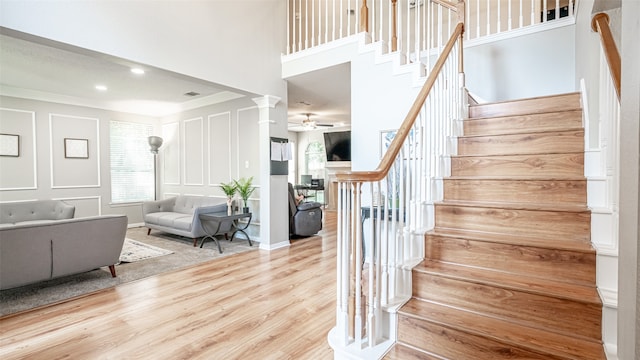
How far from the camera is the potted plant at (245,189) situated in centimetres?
502

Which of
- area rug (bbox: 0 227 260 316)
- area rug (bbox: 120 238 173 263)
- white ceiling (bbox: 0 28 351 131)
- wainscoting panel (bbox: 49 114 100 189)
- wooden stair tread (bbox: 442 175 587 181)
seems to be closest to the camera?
wooden stair tread (bbox: 442 175 587 181)

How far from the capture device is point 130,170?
6.81 meters

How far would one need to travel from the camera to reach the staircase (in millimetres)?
1455

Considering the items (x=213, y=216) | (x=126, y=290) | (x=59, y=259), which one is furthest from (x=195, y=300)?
(x=213, y=216)

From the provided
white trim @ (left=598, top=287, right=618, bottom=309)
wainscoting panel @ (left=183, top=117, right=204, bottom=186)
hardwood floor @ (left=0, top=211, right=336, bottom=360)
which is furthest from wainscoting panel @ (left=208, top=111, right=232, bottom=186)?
white trim @ (left=598, top=287, right=618, bottom=309)

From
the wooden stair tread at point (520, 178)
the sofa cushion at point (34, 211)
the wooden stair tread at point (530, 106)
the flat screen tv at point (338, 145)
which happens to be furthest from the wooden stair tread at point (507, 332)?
the flat screen tv at point (338, 145)

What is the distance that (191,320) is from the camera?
2395 mm

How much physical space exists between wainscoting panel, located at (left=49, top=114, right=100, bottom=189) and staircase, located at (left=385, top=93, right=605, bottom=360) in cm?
678

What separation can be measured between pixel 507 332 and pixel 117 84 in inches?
235

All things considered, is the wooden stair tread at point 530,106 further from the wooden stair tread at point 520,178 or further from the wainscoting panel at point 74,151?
the wainscoting panel at point 74,151

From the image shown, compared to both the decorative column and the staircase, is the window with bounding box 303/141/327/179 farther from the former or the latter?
the staircase

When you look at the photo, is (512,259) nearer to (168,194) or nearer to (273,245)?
(273,245)

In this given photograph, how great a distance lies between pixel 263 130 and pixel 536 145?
3404 mm

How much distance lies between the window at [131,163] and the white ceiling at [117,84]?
1.42 ft
